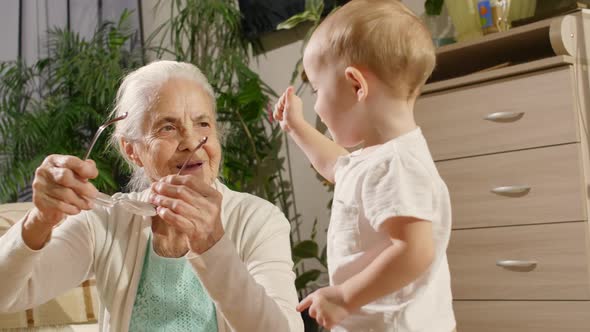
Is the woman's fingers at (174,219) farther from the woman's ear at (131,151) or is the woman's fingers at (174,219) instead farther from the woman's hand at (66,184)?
the woman's ear at (131,151)

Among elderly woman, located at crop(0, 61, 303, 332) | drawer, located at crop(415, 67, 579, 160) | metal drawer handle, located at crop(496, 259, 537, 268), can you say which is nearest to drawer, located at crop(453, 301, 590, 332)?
metal drawer handle, located at crop(496, 259, 537, 268)

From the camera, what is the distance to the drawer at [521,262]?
6.95ft

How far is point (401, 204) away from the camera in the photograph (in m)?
0.92

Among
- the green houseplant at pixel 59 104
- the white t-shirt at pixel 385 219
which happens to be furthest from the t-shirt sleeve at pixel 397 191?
the green houseplant at pixel 59 104

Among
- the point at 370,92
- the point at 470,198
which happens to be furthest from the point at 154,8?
the point at 370,92

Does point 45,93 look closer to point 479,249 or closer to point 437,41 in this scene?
point 437,41

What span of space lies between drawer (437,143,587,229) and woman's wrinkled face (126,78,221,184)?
3.59 feet

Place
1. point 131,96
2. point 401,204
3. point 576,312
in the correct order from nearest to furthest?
point 401,204
point 131,96
point 576,312

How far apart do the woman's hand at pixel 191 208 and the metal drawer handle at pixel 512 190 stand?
1.35 meters

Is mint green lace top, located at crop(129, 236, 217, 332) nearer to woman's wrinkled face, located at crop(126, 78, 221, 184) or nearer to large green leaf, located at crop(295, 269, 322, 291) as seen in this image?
woman's wrinkled face, located at crop(126, 78, 221, 184)

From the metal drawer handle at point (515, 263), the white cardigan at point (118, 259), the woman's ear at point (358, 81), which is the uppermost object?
the woman's ear at point (358, 81)

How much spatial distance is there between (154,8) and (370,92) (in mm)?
3327

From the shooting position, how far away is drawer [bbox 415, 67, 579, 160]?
2137 mm

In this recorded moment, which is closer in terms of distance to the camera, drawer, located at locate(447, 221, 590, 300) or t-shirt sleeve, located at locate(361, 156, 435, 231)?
t-shirt sleeve, located at locate(361, 156, 435, 231)
